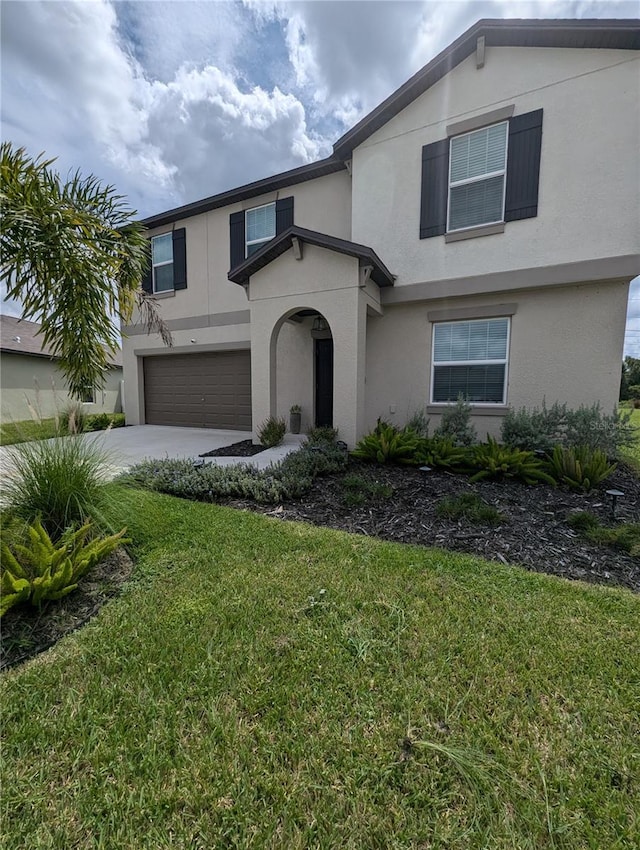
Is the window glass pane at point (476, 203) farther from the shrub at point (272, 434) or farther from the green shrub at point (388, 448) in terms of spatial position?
the shrub at point (272, 434)

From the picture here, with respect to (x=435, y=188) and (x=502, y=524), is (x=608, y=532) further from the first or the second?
(x=435, y=188)

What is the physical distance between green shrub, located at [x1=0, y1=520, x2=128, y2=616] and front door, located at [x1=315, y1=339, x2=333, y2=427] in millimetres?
7262

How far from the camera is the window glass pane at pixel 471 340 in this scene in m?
7.62

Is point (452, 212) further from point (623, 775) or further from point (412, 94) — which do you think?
point (623, 775)

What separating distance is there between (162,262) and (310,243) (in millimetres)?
6889

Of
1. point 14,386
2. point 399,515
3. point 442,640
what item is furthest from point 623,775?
point 14,386

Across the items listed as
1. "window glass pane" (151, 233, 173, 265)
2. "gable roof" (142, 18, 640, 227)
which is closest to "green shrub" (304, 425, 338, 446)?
"gable roof" (142, 18, 640, 227)

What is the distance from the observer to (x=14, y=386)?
597 inches

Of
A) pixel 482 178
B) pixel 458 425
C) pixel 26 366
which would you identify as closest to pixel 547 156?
pixel 482 178

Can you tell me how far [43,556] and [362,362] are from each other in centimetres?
598

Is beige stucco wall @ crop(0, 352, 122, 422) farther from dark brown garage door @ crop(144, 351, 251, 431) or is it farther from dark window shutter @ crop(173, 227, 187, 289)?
dark window shutter @ crop(173, 227, 187, 289)

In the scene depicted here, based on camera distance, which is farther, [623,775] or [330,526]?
[330,526]

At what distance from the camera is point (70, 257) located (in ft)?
11.9

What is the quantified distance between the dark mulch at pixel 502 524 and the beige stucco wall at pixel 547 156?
14.5 feet
